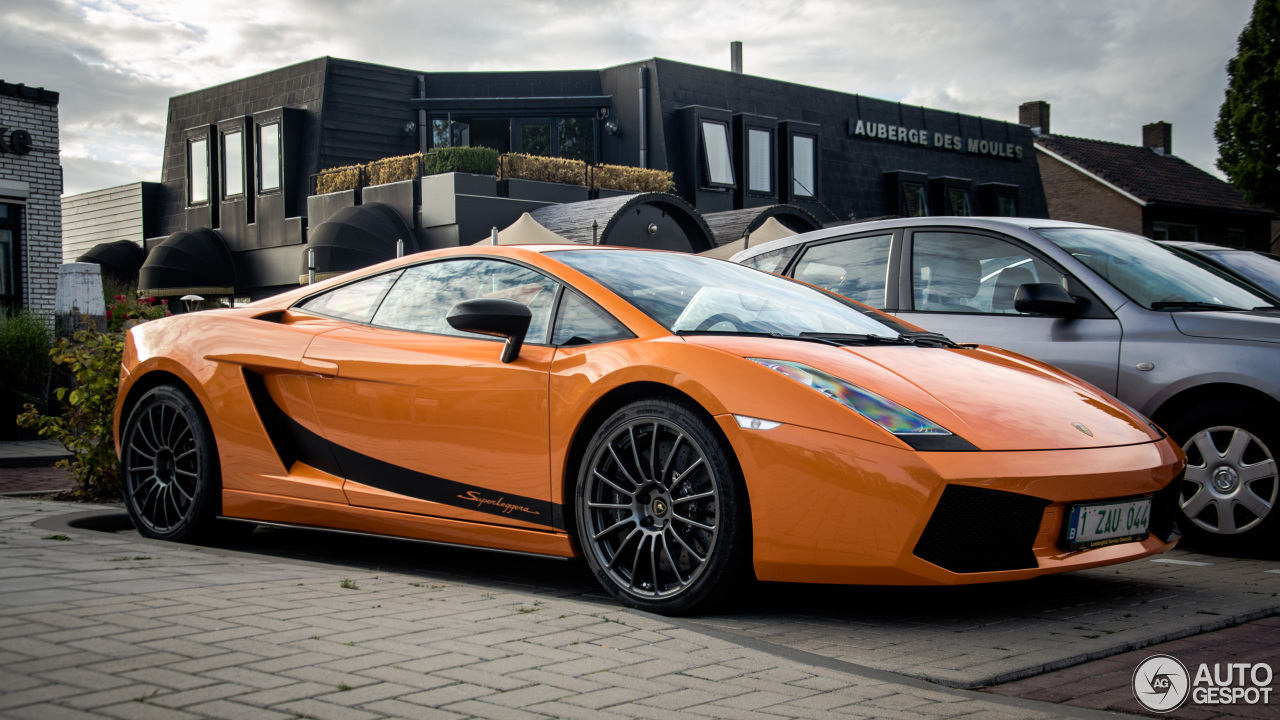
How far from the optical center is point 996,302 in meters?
6.13

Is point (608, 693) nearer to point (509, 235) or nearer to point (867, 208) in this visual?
point (509, 235)

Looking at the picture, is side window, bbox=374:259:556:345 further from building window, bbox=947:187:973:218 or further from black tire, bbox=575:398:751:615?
building window, bbox=947:187:973:218

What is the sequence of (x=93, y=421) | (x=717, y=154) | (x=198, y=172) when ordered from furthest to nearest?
(x=198, y=172), (x=717, y=154), (x=93, y=421)

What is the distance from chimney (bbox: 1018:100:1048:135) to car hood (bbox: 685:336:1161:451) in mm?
41854

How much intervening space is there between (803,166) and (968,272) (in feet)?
85.4

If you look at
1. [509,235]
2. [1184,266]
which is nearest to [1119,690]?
[1184,266]

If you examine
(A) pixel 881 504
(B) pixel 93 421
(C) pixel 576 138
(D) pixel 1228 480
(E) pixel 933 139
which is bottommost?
(D) pixel 1228 480

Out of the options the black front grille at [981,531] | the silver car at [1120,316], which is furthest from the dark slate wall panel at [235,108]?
the black front grille at [981,531]

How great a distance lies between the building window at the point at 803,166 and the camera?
31.3 meters

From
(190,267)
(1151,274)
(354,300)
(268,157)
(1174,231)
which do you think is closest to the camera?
(354,300)

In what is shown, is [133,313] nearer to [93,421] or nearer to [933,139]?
[93,421]

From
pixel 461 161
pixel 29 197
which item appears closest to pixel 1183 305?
pixel 461 161

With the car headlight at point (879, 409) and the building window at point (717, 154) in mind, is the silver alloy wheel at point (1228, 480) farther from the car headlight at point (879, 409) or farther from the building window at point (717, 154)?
the building window at point (717, 154)

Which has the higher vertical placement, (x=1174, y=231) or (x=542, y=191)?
(x=1174, y=231)
